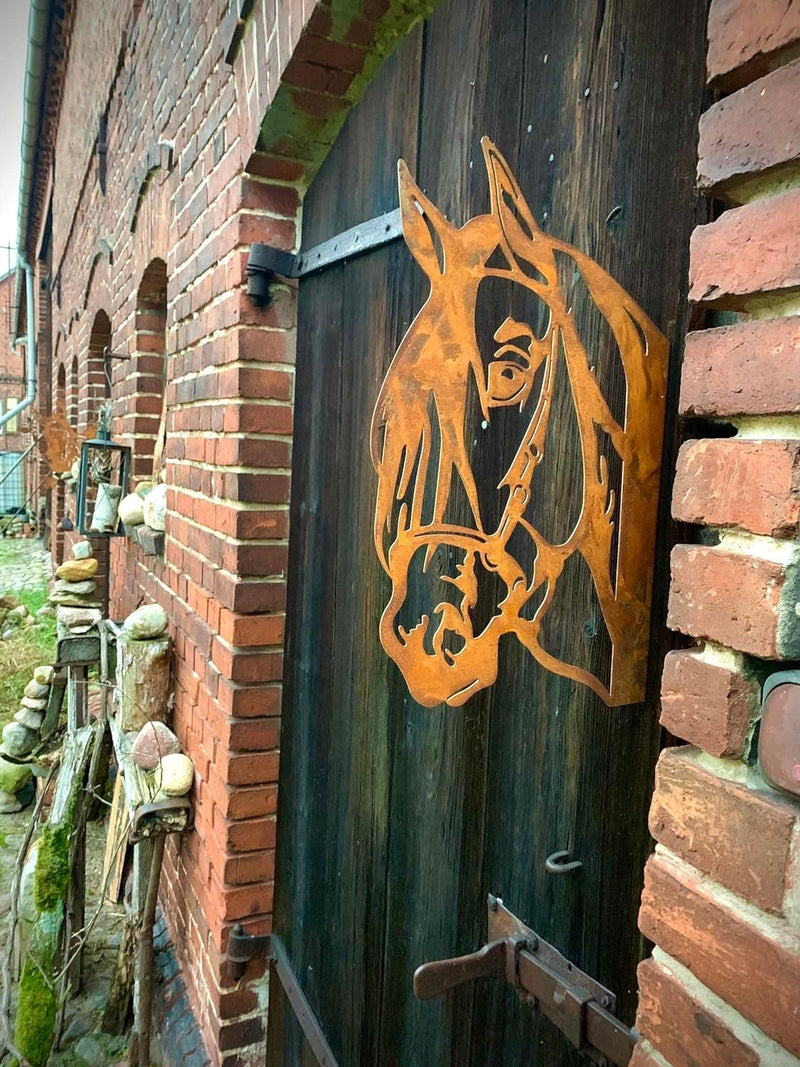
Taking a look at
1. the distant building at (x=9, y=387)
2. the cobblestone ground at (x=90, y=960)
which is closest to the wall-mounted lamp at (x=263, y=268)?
the cobblestone ground at (x=90, y=960)

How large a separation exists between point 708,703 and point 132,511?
2705mm

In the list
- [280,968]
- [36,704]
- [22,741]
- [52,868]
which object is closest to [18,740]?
[22,741]

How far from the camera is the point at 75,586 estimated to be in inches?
126

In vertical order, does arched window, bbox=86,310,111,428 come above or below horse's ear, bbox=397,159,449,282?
above

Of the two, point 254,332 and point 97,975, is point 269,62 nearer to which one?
point 254,332

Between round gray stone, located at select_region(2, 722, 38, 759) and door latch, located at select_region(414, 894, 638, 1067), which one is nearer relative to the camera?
door latch, located at select_region(414, 894, 638, 1067)

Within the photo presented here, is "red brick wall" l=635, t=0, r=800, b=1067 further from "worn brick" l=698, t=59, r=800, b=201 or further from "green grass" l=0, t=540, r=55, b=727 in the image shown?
"green grass" l=0, t=540, r=55, b=727

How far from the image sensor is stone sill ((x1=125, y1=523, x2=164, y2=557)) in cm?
266

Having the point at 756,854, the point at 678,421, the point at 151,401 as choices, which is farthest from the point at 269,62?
the point at 151,401

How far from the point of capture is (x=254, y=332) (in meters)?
1.82

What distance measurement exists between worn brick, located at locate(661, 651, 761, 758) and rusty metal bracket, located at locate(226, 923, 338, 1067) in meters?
1.38

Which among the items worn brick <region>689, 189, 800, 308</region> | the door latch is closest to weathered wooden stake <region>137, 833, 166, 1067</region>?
the door latch

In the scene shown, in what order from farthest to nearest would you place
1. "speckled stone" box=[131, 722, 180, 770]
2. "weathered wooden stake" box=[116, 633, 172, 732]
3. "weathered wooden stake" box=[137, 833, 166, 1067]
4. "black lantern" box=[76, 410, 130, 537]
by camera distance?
"black lantern" box=[76, 410, 130, 537], "weathered wooden stake" box=[116, 633, 172, 732], "speckled stone" box=[131, 722, 180, 770], "weathered wooden stake" box=[137, 833, 166, 1067]

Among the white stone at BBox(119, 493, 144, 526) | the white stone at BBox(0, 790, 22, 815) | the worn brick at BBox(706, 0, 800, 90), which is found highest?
the worn brick at BBox(706, 0, 800, 90)
